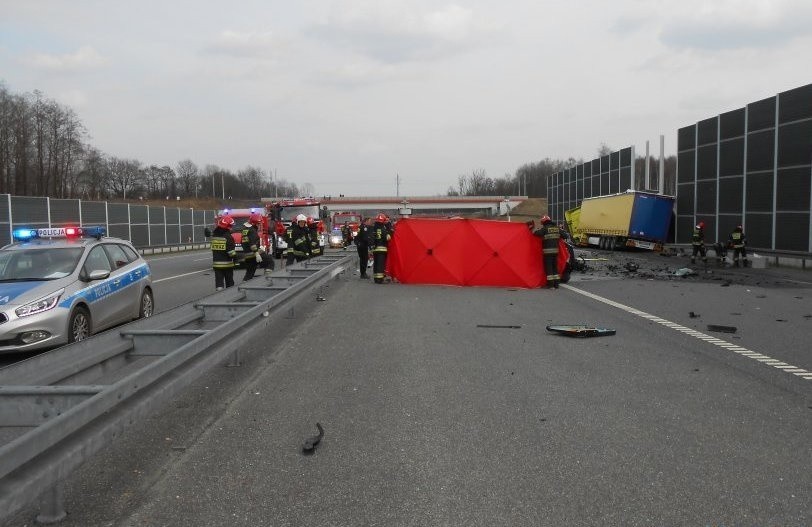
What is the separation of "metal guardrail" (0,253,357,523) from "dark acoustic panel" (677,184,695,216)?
32.4 meters

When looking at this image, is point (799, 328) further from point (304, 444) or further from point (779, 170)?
Result: point (779, 170)

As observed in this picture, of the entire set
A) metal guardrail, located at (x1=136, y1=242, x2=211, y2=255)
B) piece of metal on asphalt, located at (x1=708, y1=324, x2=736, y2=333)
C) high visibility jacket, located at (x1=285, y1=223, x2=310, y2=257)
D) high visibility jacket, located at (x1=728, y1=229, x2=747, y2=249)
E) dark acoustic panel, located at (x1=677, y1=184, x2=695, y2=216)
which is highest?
dark acoustic panel, located at (x1=677, y1=184, x2=695, y2=216)

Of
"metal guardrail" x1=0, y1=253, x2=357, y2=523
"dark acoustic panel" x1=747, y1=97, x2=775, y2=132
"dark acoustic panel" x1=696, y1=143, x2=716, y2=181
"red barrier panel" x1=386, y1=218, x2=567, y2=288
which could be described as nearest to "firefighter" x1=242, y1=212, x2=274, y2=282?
"red barrier panel" x1=386, y1=218, x2=567, y2=288

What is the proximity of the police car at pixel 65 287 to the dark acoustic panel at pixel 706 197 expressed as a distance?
2871 centimetres

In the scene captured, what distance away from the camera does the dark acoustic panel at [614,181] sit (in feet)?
170

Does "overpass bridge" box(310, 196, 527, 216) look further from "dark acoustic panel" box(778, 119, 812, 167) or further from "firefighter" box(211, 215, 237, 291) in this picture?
"firefighter" box(211, 215, 237, 291)

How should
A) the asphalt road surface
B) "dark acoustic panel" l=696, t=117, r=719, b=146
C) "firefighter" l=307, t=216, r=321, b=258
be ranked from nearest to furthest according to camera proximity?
1. the asphalt road surface
2. "firefighter" l=307, t=216, r=321, b=258
3. "dark acoustic panel" l=696, t=117, r=719, b=146

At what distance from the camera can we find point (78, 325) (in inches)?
356

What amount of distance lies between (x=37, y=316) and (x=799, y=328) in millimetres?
10993

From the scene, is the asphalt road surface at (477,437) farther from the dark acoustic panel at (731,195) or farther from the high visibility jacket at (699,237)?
the dark acoustic panel at (731,195)

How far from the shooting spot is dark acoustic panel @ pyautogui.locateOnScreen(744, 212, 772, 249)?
27.5 metres

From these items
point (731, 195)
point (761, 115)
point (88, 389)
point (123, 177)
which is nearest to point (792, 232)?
point (731, 195)

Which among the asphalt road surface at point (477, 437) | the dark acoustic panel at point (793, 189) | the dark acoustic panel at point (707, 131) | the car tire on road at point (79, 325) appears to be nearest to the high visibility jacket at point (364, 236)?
the asphalt road surface at point (477, 437)

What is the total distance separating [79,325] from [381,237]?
1008 centimetres
